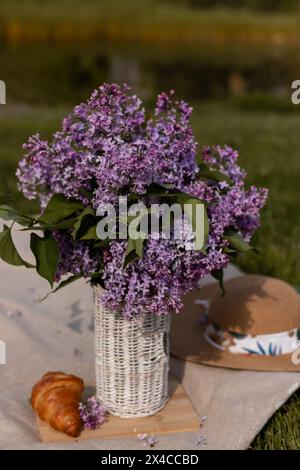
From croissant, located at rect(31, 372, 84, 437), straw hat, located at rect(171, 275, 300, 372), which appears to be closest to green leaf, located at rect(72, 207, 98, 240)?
croissant, located at rect(31, 372, 84, 437)

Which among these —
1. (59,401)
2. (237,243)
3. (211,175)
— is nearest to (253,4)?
(211,175)

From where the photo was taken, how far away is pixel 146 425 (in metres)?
2.73

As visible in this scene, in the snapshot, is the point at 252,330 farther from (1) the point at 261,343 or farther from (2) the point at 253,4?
(2) the point at 253,4

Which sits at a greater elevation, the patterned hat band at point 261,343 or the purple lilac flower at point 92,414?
the patterned hat band at point 261,343

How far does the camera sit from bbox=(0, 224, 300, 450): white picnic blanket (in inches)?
104

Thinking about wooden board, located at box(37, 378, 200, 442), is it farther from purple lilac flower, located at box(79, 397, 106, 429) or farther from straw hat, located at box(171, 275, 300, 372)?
straw hat, located at box(171, 275, 300, 372)

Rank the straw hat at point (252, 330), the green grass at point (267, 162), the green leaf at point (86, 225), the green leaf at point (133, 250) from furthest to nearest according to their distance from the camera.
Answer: the straw hat at point (252, 330) < the green grass at point (267, 162) < the green leaf at point (86, 225) < the green leaf at point (133, 250)

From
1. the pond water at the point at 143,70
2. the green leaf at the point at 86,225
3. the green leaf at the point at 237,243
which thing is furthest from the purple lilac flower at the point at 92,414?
the pond water at the point at 143,70

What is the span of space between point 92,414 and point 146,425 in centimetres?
20

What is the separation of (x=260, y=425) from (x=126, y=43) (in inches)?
954

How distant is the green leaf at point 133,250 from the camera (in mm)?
2305

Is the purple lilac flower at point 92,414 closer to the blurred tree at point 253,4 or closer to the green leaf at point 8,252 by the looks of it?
the green leaf at point 8,252

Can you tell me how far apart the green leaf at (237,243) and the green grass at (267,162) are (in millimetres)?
725
